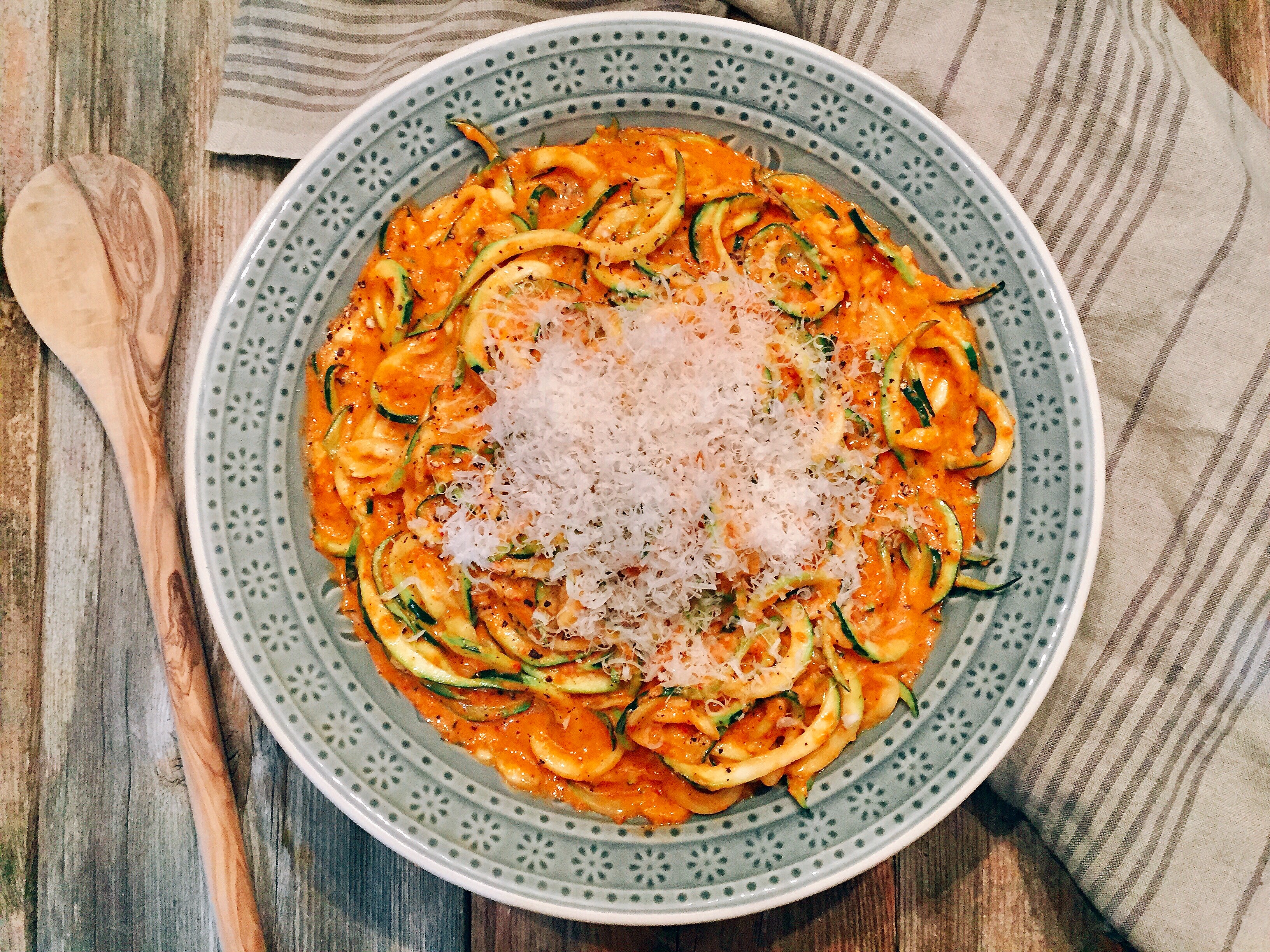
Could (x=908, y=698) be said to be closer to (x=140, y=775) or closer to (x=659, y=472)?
(x=659, y=472)

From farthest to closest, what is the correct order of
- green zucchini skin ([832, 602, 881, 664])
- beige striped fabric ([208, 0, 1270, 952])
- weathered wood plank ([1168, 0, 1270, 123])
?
weathered wood plank ([1168, 0, 1270, 123]), beige striped fabric ([208, 0, 1270, 952]), green zucchini skin ([832, 602, 881, 664])

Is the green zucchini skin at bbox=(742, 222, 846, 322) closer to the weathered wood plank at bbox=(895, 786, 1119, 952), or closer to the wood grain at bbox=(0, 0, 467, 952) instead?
the wood grain at bbox=(0, 0, 467, 952)

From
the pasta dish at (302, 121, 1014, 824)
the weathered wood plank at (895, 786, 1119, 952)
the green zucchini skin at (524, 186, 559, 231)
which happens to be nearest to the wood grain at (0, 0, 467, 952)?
the pasta dish at (302, 121, 1014, 824)

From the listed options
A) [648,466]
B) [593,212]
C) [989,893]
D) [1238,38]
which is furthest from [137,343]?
[1238,38]

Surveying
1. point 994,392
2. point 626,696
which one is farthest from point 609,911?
point 994,392

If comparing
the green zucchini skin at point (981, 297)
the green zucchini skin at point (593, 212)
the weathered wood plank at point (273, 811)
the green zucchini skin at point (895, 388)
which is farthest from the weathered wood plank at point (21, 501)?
the green zucchini skin at point (981, 297)

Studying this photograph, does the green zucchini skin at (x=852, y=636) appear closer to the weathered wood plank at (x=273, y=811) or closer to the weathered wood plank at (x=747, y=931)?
the weathered wood plank at (x=747, y=931)
